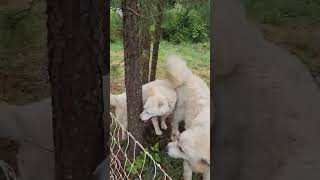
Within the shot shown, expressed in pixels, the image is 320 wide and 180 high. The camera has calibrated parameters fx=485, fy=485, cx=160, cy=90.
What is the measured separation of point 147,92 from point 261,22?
4.73ft

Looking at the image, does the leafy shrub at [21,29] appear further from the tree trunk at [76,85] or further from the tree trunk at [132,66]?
the tree trunk at [132,66]

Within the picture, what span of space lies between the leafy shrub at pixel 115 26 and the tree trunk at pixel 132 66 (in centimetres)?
10

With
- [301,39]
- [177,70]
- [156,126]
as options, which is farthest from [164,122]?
[301,39]

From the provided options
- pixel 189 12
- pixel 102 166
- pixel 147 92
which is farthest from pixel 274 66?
pixel 147 92

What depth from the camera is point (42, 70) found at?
71 cm

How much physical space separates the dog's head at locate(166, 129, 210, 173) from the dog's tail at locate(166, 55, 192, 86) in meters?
0.22

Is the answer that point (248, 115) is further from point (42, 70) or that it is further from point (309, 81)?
point (42, 70)

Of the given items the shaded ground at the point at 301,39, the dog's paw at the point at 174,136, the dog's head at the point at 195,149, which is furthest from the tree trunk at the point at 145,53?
the shaded ground at the point at 301,39

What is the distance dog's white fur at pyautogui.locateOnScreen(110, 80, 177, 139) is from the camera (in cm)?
197

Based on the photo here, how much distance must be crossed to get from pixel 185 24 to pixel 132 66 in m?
0.27

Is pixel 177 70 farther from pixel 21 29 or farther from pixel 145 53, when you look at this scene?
pixel 21 29

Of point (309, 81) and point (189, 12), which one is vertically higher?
point (189, 12)

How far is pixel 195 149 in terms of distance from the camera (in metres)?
1.72

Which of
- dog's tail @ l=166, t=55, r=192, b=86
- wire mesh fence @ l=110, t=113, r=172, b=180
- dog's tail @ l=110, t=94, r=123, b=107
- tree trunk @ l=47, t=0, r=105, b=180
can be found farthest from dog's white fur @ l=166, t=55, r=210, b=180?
tree trunk @ l=47, t=0, r=105, b=180
